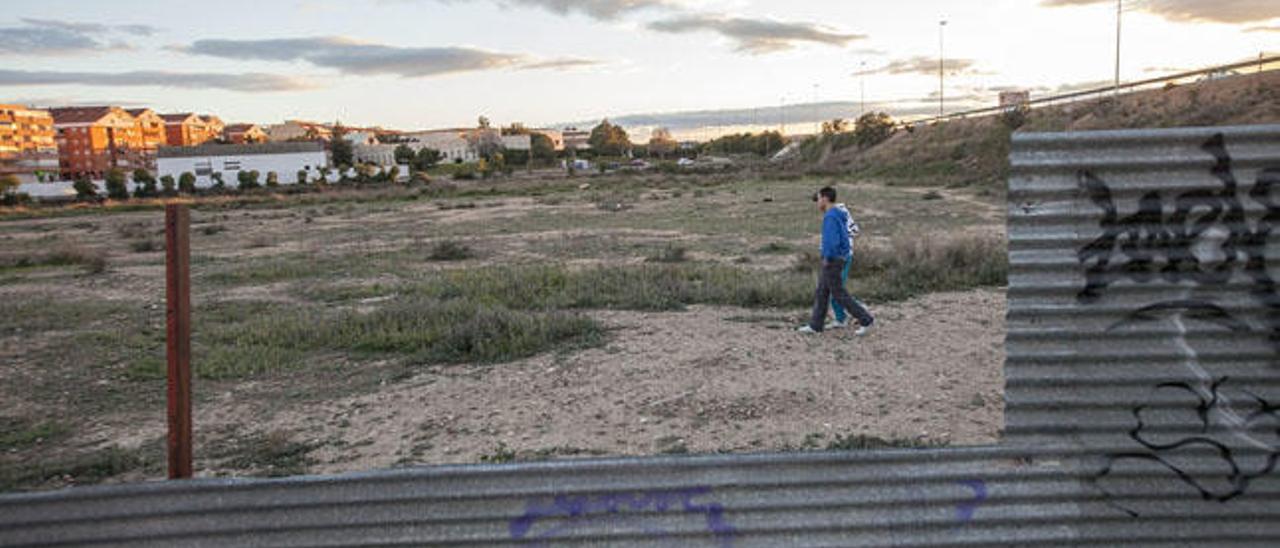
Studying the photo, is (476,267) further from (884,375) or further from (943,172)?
(943,172)

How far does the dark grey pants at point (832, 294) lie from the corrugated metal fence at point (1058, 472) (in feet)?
19.8

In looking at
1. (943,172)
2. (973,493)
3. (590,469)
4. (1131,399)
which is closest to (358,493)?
(590,469)

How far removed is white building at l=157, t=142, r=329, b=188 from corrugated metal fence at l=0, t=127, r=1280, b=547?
9318 centimetres

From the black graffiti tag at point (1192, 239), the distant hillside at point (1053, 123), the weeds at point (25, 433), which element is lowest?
the weeds at point (25, 433)

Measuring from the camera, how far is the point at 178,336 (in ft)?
10.2

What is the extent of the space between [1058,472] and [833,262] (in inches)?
240

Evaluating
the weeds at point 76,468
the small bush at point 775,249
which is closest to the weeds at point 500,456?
the weeds at point 76,468

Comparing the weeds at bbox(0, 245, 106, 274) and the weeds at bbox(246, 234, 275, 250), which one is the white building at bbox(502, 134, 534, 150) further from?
the weeds at bbox(0, 245, 106, 274)

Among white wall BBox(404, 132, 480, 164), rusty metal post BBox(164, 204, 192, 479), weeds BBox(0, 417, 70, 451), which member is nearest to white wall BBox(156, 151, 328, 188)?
white wall BBox(404, 132, 480, 164)

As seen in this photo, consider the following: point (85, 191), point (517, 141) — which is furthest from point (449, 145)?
point (85, 191)

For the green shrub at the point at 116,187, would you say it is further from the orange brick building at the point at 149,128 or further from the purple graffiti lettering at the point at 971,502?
the purple graffiti lettering at the point at 971,502

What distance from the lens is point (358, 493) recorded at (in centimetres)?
299

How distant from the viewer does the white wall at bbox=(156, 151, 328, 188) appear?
298ft

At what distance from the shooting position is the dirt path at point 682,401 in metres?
6.03
